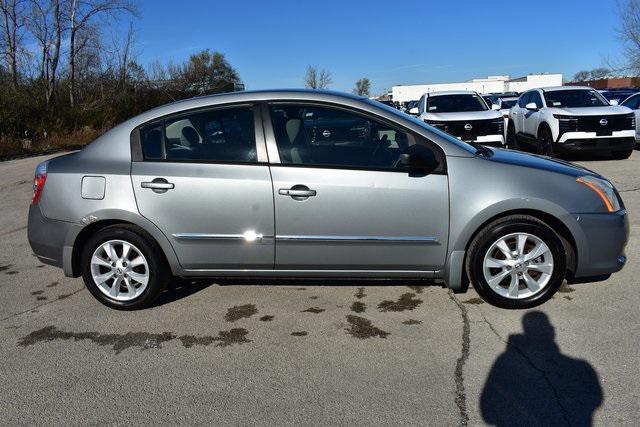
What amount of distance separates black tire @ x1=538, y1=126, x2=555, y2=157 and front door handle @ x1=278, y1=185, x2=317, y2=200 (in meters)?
9.35

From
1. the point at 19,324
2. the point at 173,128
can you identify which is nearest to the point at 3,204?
the point at 19,324

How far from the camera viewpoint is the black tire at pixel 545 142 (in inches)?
462

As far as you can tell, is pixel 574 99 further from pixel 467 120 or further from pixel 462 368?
pixel 462 368

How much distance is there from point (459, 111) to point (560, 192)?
8993 mm

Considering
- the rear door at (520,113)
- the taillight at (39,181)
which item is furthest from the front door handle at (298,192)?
the rear door at (520,113)

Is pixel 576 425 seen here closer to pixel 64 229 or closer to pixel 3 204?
pixel 64 229

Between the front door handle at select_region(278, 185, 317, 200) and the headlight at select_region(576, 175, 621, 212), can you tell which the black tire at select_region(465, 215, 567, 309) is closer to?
the headlight at select_region(576, 175, 621, 212)

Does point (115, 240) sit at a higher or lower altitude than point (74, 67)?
lower

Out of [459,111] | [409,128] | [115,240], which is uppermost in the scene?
[459,111]

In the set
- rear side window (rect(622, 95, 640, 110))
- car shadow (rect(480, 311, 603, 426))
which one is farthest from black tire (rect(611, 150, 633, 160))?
car shadow (rect(480, 311, 603, 426))

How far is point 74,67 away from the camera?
28578 millimetres

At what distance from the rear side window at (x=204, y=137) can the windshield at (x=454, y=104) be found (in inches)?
366

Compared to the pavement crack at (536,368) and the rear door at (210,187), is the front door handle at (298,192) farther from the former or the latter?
the pavement crack at (536,368)

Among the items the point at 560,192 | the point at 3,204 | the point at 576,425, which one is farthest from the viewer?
the point at 3,204
